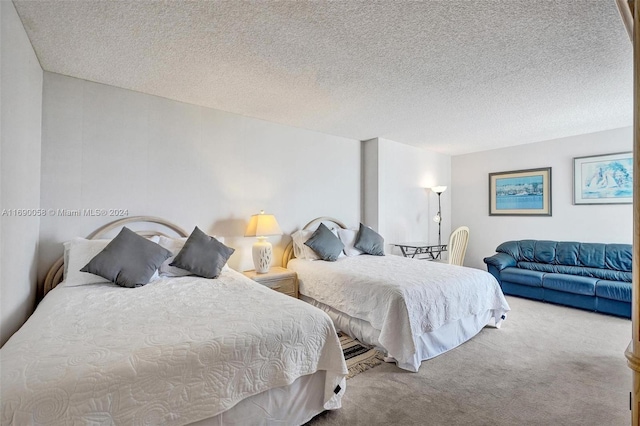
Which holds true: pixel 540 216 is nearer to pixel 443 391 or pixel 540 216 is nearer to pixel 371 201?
pixel 371 201

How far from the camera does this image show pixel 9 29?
5.61 ft

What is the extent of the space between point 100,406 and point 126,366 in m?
0.14

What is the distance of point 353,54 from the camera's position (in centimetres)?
224

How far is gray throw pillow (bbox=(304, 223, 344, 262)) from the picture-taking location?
11.9 ft

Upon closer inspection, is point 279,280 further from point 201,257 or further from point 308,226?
point 308,226

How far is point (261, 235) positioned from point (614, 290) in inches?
169

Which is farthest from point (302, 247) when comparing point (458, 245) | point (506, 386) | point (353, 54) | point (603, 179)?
point (603, 179)

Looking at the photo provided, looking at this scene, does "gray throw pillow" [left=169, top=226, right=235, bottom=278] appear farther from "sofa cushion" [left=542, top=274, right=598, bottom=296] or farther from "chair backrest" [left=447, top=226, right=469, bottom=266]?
"sofa cushion" [left=542, top=274, right=598, bottom=296]

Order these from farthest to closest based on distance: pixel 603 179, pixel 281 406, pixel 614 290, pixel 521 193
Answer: pixel 521 193
pixel 603 179
pixel 614 290
pixel 281 406

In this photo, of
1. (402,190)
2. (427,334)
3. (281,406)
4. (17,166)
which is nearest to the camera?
(281,406)

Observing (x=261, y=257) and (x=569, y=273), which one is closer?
(x=261, y=257)

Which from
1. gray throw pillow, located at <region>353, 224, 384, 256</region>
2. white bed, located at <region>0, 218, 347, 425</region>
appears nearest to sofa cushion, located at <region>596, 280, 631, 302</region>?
gray throw pillow, located at <region>353, 224, 384, 256</region>

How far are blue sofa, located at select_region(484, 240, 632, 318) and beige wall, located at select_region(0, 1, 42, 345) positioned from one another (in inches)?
215

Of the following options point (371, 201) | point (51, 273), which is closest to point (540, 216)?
point (371, 201)
